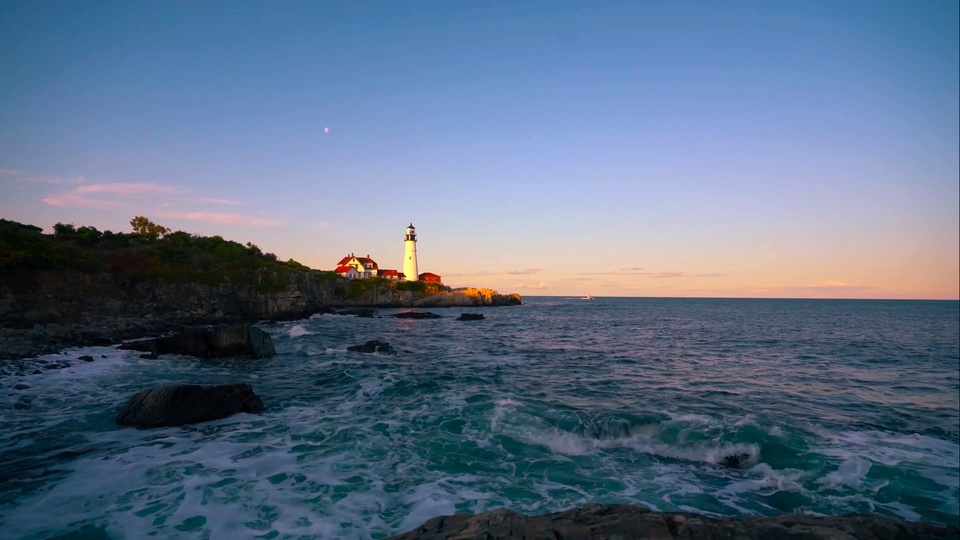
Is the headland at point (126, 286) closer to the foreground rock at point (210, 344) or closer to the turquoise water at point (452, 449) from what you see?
the foreground rock at point (210, 344)

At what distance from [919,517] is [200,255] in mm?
65220

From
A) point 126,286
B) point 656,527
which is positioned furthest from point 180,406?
point 126,286

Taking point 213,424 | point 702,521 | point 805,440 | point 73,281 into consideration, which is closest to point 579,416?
point 805,440

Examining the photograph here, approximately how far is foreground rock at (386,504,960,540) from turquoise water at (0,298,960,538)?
280 centimetres

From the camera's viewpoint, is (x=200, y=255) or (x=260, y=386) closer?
(x=260, y=386)

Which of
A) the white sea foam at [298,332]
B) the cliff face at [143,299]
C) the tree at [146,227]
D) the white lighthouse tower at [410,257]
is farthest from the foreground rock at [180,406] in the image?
the white lighthouse tower at [410,257]

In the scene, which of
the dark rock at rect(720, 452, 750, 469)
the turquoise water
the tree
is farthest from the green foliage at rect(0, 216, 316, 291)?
the dark rock at rect(720, 452, 750, 469)

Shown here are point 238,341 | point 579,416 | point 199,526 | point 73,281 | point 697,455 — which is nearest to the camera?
point 199,526

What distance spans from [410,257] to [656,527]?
354ft

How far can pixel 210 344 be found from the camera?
2647 cm

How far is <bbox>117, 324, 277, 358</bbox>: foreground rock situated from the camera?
26.1m

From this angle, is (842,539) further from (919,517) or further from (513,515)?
(919,517)

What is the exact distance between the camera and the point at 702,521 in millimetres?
5848

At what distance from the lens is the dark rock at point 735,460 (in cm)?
1141
